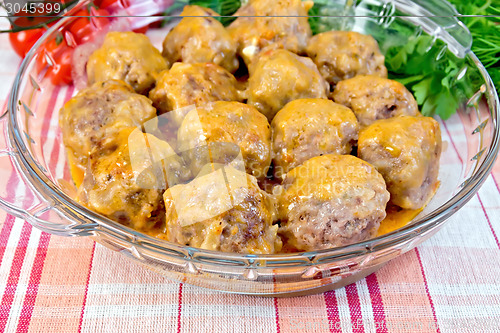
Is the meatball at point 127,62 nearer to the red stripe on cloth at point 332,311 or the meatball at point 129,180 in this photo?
the meatball at point 129,180

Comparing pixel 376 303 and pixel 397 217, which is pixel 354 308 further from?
pixel 397 217

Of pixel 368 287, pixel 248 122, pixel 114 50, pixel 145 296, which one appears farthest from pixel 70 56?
pixel 368 287

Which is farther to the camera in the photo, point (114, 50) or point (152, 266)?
point (114, 50)

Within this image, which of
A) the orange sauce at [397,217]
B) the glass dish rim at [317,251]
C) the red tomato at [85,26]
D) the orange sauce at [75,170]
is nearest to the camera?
the glass dish rim at [317,251]

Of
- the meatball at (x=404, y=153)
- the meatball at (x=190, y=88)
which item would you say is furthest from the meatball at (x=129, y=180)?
the meatball at (x=404, y=153)

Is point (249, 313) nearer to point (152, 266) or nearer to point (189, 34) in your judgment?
point (152, 266)

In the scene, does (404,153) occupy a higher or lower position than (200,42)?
lower

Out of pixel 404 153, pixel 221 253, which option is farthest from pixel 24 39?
pixel 404 153
